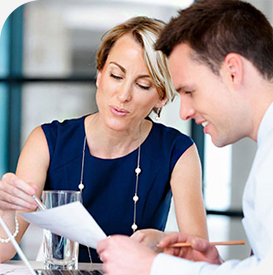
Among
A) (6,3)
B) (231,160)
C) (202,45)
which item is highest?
(6,3)

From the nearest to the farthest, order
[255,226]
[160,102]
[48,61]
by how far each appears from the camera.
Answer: [255,226] → [160,102] → [48,61]

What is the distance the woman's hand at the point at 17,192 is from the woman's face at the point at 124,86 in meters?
0.53

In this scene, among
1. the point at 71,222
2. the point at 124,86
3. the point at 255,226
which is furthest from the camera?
the point at 124,86

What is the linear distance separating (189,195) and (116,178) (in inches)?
13.8

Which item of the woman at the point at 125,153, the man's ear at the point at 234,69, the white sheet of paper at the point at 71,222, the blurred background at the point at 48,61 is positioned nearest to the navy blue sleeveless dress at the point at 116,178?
the woman at the point at 125,153

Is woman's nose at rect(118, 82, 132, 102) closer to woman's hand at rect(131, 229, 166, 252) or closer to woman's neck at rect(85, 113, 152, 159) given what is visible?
woman's neck at rect(85, 113, 152, 159)

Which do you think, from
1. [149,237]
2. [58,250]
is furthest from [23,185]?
[149,237]

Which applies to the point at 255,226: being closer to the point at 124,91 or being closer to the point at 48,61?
the point at 124,91

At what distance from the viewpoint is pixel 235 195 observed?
16.4 feet

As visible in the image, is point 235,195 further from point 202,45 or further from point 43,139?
point 202,45

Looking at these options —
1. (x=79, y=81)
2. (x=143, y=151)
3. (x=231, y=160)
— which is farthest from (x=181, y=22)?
(x=79, y=81)

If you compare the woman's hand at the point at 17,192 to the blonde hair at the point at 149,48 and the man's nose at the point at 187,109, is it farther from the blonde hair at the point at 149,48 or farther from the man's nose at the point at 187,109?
the blonde hair at the point at 149,48

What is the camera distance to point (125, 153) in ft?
7.55

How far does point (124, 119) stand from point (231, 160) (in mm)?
3065
